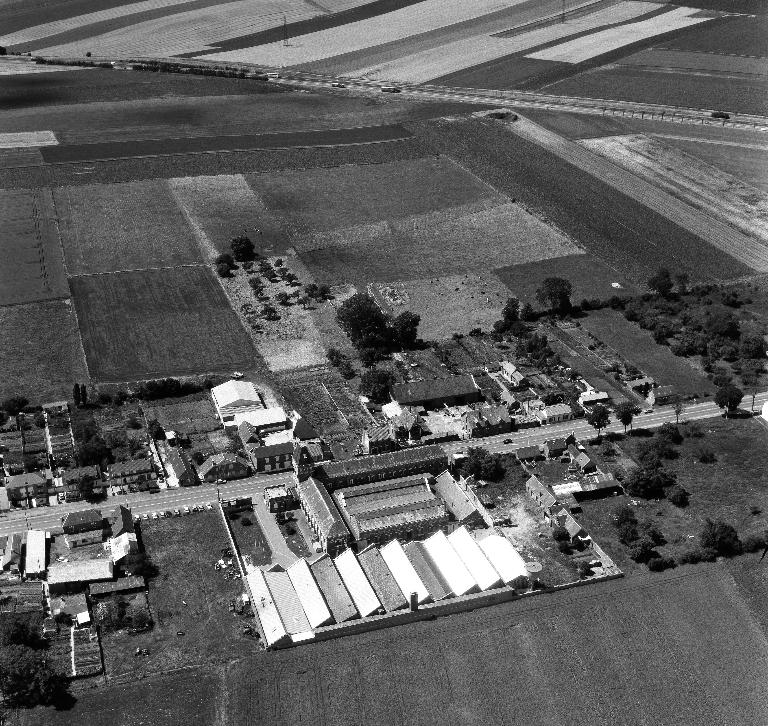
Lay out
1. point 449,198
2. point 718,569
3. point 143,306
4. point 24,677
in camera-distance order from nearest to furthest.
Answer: point 24,677, point 718,569, point 143,306, point 449,198

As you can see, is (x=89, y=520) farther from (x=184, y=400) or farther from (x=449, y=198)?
(x=449, y=198)

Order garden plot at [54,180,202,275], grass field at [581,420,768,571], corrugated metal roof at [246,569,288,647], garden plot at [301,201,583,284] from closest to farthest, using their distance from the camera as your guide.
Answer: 1. corrugated metal roof at [246,569,288,647]
2. grass field at [581,420,768,571]
3. garden plot at [301,201,583,284]
4. garden plot at [54,180,202,275]

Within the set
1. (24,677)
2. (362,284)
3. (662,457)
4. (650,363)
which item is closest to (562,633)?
(662,457)

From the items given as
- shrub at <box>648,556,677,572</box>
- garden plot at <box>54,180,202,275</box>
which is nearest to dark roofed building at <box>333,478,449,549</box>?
shrub at <box>648,556,677,572</box>

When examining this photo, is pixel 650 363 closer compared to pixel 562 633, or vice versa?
pixel 562 633

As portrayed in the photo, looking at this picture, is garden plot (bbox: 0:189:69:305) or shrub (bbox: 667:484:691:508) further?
garden plot (bbox: 0:189:69:305)

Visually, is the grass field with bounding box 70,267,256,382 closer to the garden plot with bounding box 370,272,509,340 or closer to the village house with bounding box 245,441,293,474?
the garden plot with bounding box 370,272,509,340

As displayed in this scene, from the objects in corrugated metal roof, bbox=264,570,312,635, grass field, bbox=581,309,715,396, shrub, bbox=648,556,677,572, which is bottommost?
shrub, bbox=648,556,677,572
